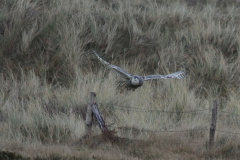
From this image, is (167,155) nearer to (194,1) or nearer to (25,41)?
(25,41)

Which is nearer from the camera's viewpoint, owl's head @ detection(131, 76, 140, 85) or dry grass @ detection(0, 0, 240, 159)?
dry grass @ detection(0, 0, 240, 159)

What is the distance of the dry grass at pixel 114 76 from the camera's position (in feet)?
22.9

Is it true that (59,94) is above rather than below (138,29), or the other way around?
below

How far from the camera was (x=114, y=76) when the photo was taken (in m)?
10.9

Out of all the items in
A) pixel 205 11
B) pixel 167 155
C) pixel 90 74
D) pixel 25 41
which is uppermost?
pixel 205 11

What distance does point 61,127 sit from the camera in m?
7.54

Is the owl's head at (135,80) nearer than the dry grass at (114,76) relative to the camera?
No

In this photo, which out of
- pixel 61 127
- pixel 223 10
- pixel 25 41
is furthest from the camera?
pixel 223 10

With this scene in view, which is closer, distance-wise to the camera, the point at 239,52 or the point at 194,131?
the point at 194,131

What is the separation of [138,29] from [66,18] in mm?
2051

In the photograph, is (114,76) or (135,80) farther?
(114,76)

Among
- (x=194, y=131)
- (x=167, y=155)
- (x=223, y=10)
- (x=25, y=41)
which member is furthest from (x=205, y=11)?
(x=167, y=155)

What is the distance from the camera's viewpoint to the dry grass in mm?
6977

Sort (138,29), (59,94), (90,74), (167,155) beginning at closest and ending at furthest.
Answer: (167,155) < (59,94) < (90,74) < (138,29)
